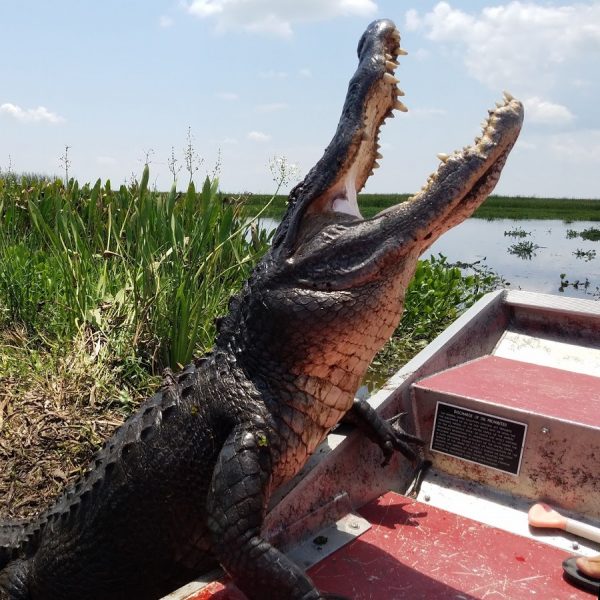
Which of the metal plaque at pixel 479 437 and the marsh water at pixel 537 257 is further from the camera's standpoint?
the marsh water at pixel 537 257

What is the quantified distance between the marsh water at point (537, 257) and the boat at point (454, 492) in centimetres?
766

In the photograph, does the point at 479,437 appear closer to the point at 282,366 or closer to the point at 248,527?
the point at 282,366

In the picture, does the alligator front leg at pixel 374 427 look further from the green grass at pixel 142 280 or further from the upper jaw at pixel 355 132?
the green grass at pixel 142 280

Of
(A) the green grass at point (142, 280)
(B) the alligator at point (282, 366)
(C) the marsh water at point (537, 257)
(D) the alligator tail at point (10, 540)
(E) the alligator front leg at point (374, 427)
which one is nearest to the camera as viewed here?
(B) the alligator at point (282, 366)

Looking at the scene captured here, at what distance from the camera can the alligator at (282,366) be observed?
1.88m

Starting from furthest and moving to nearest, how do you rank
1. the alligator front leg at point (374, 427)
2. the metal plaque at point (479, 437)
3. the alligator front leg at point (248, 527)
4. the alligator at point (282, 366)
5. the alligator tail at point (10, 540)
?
the metal plaque at point (479, 437) < the alligator front leg at point (374, 427) < the alligator tail at point (10, 540) < the alligator at point (282, 366) < the alligator front leg at point (248, 527)

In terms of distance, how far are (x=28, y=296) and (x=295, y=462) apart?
3696 millimetres

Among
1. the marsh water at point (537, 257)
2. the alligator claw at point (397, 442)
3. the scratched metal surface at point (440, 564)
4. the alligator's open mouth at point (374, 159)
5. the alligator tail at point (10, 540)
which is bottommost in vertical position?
the alligator tail at point (10, 540)

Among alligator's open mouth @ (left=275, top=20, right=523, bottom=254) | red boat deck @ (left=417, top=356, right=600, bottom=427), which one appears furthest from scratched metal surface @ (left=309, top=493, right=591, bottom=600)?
alligator's open mouth @ (left=275, top=20, right=523, bottom=254)

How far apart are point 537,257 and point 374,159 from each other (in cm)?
1823

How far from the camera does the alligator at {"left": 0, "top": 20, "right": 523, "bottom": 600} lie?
1884 mm

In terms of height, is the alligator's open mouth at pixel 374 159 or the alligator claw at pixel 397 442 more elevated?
the alligator's open mouth at pixel 374 159

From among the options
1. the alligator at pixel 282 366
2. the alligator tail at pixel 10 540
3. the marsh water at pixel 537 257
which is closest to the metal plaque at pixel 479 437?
the alligator at pixel 282 366

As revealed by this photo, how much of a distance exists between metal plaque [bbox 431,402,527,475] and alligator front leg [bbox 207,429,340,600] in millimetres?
1174
